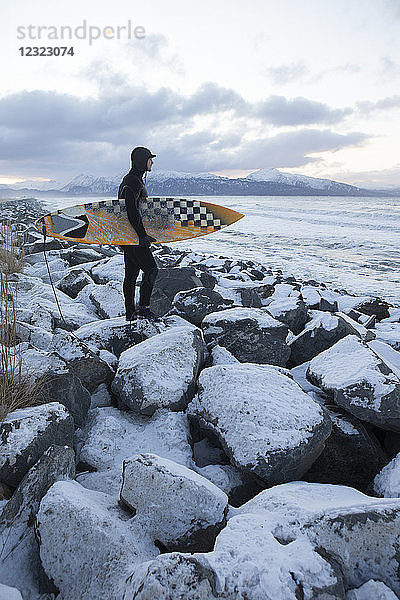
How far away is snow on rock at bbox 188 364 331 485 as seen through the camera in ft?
8.07

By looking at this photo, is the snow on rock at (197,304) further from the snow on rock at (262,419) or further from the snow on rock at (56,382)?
the snow on rock at (56,382)

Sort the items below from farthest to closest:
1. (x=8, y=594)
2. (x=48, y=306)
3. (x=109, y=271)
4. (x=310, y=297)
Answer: (x=109, y=271)
(x=310, y=297)
(x=48, y=306)
(x=8, y=594)

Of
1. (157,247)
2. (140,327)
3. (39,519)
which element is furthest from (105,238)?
(157,247)

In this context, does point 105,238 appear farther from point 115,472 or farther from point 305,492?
point 305,492

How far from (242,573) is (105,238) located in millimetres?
4463

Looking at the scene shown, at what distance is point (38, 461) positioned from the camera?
2.22m

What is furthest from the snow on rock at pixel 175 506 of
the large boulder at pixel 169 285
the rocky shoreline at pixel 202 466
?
the large boulder at pixel 169 285

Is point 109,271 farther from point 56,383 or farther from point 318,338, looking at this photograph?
point 56,383

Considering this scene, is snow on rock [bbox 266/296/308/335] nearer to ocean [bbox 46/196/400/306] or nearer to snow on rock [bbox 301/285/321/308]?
snow on rock [bbox 301/285/321/308]

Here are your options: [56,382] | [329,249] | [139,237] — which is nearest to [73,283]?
[139,237]

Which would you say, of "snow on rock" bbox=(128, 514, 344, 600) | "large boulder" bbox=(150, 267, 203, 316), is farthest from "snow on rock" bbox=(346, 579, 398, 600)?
"large boulder" bbox=(150, 267, 203, 316)

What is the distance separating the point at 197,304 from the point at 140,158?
1.84 metres

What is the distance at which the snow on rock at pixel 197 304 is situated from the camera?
4.85 meters

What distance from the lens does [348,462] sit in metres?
2.73
